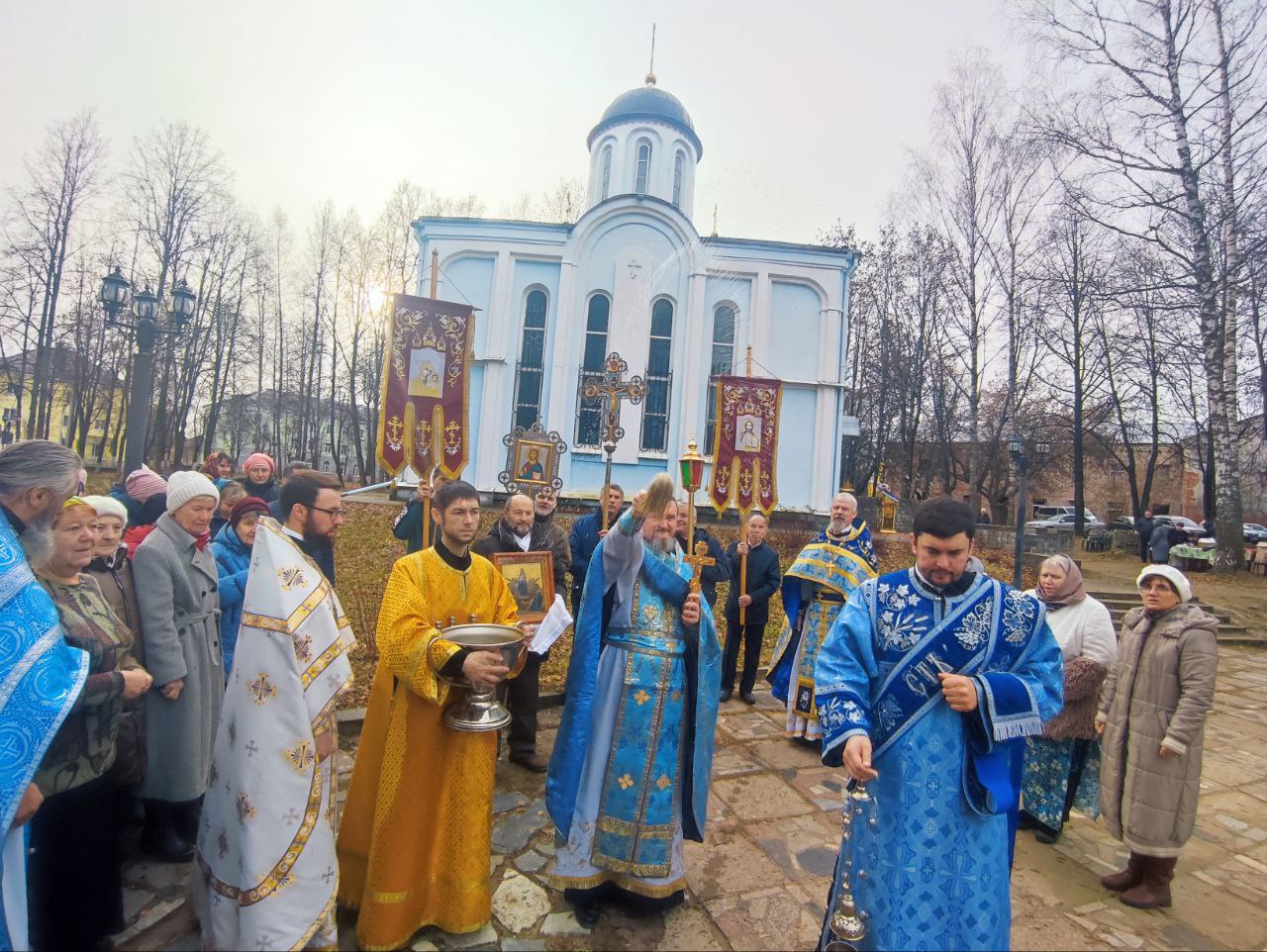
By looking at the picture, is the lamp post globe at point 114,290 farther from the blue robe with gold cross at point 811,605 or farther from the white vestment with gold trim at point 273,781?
the blue robe with gold cross at point 811,605

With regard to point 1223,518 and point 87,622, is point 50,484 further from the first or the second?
point 1223,518

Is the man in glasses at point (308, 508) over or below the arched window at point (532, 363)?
below

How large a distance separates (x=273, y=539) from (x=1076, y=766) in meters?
5.06

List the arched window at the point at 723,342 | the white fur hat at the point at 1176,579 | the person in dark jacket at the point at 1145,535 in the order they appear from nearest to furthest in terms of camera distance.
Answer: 1. the white fur hat at the point at 1176,579
2. the arched window at the point at 723,342
3. the person in dark jacket at the point at 1145,535

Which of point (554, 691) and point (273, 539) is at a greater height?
point (273, 539)

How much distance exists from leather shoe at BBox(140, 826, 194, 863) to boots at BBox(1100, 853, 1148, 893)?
5.15m

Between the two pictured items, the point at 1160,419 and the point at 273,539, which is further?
the point at 1160,419

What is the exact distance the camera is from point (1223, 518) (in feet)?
54.1

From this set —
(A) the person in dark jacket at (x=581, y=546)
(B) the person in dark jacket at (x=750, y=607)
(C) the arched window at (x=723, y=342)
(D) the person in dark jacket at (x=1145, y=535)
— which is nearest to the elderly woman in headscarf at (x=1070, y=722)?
(B) the person in dark jacket at (x=750, y=607)

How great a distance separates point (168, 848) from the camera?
350 cm

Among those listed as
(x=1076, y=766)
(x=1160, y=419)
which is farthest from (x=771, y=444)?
(x=1160, y=419)

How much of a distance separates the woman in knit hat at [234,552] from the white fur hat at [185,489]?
489 millimetres

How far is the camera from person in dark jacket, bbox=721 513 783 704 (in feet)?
22.7

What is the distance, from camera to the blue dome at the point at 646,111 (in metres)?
22.0
